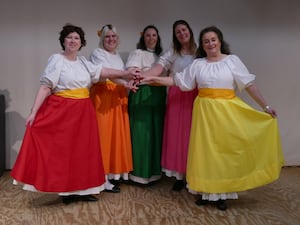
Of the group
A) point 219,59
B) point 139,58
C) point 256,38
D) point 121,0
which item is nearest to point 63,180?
point 139,58

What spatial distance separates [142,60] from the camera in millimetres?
3266

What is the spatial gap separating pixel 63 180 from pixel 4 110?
141 centimetres

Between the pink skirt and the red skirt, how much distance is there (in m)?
0.69

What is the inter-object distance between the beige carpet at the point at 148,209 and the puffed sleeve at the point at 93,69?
101cm

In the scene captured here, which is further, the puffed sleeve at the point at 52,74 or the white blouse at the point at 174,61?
the white blouse at the point at 174,61

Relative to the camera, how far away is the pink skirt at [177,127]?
123 inches

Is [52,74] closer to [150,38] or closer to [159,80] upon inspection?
[159,80]

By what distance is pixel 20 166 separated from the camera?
2678 mm

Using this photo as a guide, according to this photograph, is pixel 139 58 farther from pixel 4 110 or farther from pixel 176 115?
pixel 4 110

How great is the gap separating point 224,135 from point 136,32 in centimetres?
167

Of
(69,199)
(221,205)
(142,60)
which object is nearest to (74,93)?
(142,60)

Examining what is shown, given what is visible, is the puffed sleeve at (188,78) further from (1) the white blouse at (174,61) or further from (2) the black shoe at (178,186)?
(2) the black shoe at (178,186)

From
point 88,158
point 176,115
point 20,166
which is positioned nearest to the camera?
point 20,166

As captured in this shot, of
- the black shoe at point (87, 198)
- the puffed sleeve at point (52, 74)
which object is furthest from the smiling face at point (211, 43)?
the black shoe at point (87, 198)
